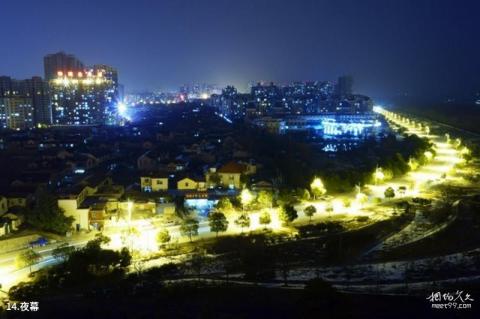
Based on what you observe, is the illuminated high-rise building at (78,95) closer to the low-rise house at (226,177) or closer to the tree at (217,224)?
the low-rise house at (226,177)

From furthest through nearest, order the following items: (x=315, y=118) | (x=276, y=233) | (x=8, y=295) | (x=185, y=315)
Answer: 1. (x=315, y=118)
2. (x=276, y=233)
3. (x=8, y=295)
4. (x=185, y=315)

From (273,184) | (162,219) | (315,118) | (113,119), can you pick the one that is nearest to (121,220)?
(162,219)

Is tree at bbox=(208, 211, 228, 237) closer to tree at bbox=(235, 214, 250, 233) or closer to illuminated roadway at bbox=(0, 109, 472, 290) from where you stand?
illuminated roadway at bbox=(0, 109, 472, 290)

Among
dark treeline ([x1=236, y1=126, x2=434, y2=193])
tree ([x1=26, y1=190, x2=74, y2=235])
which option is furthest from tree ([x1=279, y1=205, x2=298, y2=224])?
tree ([x1=26, y1=190, x2=74, y2=235])

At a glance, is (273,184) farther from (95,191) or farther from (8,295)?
(8,295)

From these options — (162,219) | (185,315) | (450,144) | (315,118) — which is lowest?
(185,315)

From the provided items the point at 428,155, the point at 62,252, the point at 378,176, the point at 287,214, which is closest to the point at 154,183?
the point at 287,214

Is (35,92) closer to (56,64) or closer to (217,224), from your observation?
(56,64)

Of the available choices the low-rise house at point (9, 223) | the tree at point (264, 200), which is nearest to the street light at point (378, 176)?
the tree at point (264, 200)
